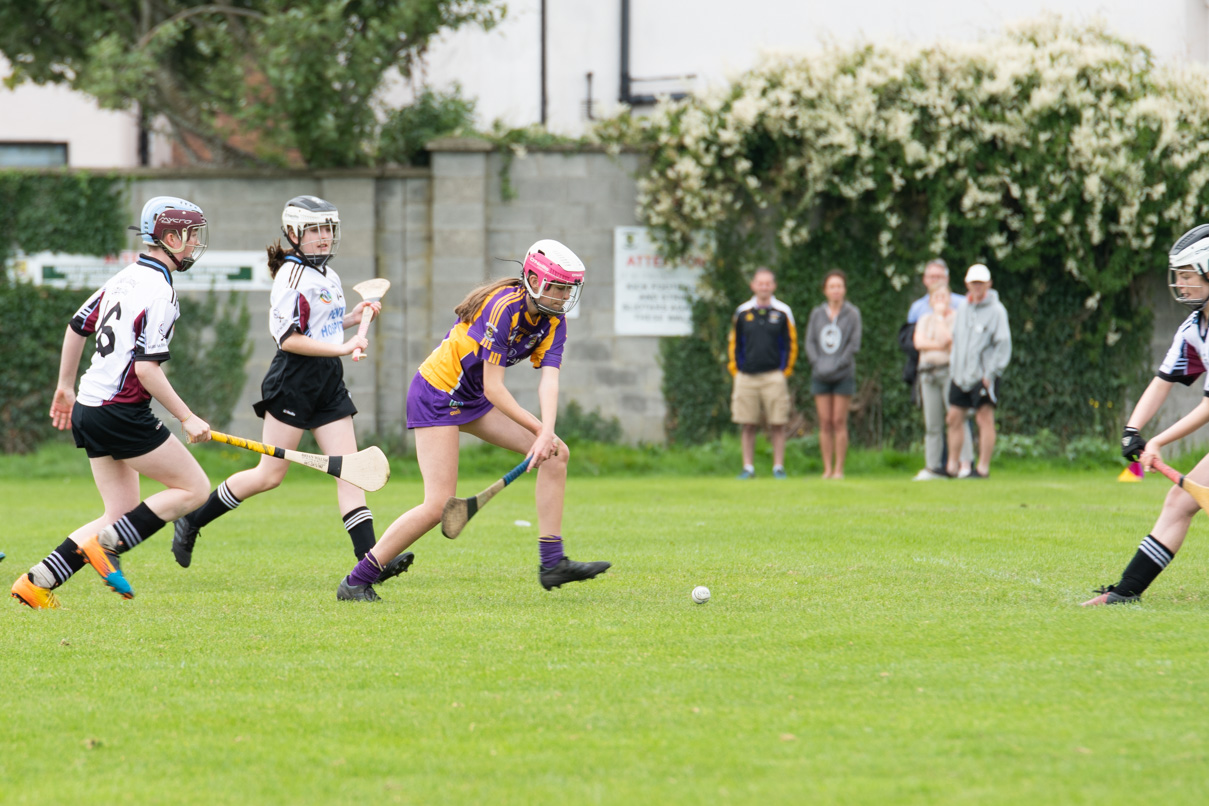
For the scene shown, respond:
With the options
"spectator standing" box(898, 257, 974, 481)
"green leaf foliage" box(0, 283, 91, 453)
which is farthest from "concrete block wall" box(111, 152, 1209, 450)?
"spectator standing" box(898, 257, 974, 481)

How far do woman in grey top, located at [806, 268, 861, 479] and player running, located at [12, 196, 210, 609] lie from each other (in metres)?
8.65

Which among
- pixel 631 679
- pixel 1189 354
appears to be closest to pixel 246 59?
pixel 1189 354

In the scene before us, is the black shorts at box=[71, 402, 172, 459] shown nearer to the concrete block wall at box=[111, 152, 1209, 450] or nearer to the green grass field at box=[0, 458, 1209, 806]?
the green grass field at box=[0, 458, 1209, 806]

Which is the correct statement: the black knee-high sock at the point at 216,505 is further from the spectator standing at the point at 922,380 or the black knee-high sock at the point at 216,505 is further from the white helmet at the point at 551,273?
the spectator standing at the point at 922,380

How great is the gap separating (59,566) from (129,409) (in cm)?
83

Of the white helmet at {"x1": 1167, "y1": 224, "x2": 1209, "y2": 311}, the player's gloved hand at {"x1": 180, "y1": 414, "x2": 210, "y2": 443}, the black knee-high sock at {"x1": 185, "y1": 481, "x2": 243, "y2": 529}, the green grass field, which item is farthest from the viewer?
the black knee-high sock at {"x1": 185, "y1": 481, "x2": 243, "y2": 529}

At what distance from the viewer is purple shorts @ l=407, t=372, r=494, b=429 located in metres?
6.60

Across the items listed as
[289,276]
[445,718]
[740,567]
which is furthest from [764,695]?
[289,276]

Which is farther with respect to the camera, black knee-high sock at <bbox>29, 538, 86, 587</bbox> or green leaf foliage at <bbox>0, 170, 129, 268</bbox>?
green leaf foliage at <bbox>0, 170, 129, 268</bbox>

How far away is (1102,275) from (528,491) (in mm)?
6999

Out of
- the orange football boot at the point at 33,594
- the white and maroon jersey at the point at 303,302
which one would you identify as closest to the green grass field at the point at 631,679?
the orange football boot at the point at 33,594

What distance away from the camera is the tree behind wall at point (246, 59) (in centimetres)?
1462

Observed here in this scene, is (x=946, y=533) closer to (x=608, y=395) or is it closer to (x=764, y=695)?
(x=764, y=695)

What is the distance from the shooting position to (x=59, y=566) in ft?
21.5
